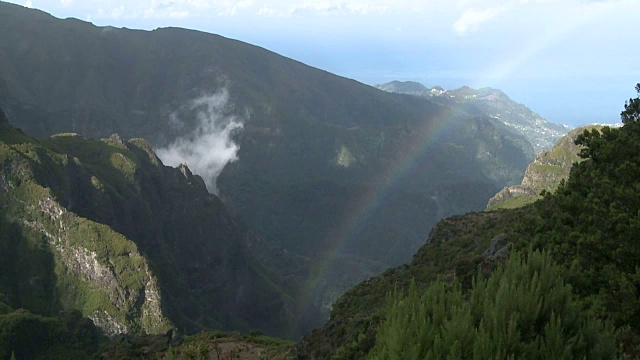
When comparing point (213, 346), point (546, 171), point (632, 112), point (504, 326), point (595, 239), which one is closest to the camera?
point (504, 326)

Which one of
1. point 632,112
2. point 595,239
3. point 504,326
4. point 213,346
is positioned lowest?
point 213,346

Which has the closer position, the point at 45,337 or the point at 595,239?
the point at 595,239

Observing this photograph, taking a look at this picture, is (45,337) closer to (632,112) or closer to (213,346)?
(213,346)

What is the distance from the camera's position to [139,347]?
5353 centimetres

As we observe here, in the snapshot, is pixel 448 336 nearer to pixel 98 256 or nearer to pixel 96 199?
pixel 98 256

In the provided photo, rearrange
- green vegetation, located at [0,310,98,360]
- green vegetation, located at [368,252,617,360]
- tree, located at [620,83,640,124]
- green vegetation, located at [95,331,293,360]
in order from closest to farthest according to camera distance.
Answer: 1. green vegetation, located at [368,252,617,360]
2. tree, located at [620,83,640,124]
3. green vegetation, located at [95,331,293,360]
4. green vegetation, located at [0,310,98,360]

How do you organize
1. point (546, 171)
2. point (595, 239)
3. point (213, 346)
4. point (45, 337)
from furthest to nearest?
point (546, 171)
point (45, 337)
point (213, 346)
point (595, 239)

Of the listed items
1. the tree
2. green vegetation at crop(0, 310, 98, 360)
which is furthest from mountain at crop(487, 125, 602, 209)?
the tree

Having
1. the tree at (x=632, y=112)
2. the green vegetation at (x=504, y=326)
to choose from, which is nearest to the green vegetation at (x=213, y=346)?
the tree at (x=632, y=112)

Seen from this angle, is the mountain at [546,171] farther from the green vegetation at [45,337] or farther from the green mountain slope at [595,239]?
the green mountain slope at [595,239]

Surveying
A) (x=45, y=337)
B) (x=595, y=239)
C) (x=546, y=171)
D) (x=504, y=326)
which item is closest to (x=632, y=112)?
(x=595, y=239)

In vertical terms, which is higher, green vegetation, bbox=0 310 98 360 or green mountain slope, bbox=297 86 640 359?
green vegetation, bbox=0 310 98 360

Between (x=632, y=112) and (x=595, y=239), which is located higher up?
(x=632, y=112)

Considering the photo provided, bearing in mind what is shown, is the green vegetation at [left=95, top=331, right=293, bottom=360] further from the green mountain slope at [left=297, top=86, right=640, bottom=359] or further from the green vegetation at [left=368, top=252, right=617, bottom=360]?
the green vegetation at [left=368, top=252, right=617, bottom=360]
